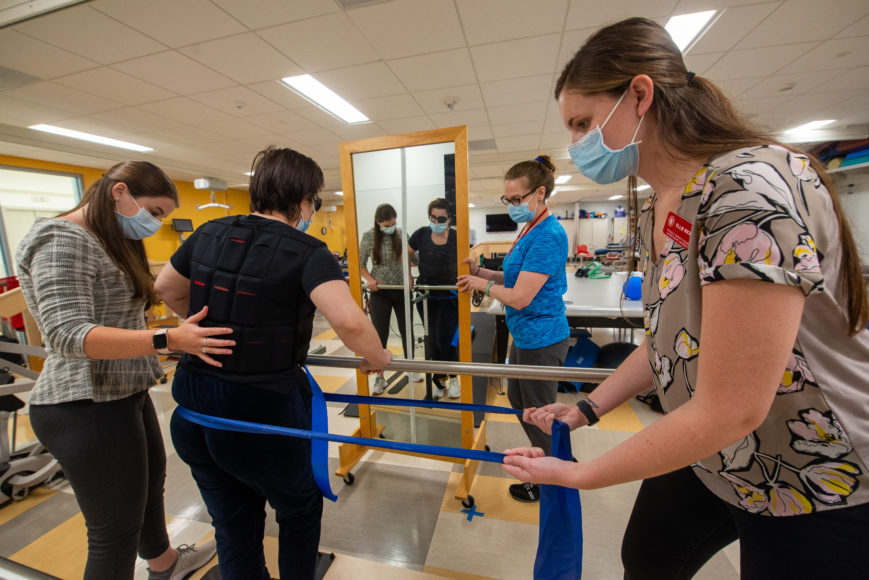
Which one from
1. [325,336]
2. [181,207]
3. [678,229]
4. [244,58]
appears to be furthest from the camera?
[181,207]

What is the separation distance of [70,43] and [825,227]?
475cm

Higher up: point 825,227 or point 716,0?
point 716,0

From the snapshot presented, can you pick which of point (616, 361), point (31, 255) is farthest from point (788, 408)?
point (616, 361)

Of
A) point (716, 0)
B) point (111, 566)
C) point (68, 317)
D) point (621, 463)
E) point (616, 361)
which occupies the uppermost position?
point (716, 0)

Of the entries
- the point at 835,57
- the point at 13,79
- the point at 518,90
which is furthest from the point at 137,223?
the point at 835,57

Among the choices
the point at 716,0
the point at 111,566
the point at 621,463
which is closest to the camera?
the point at 621,463

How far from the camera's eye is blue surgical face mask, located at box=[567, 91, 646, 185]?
27.0 inches

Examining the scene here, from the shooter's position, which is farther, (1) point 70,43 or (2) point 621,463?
(1) point 70,43

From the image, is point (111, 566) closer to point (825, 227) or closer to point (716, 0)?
point (825, 227)

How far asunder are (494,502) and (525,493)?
7.2 inches

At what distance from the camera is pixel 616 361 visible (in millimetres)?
3508

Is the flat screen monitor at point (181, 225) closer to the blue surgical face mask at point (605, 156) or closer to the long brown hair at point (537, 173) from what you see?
the long brown hair at point (537, 173)

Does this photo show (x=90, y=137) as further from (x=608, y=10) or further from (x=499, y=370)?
(x=499, y=370)

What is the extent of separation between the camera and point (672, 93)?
1.97ft
